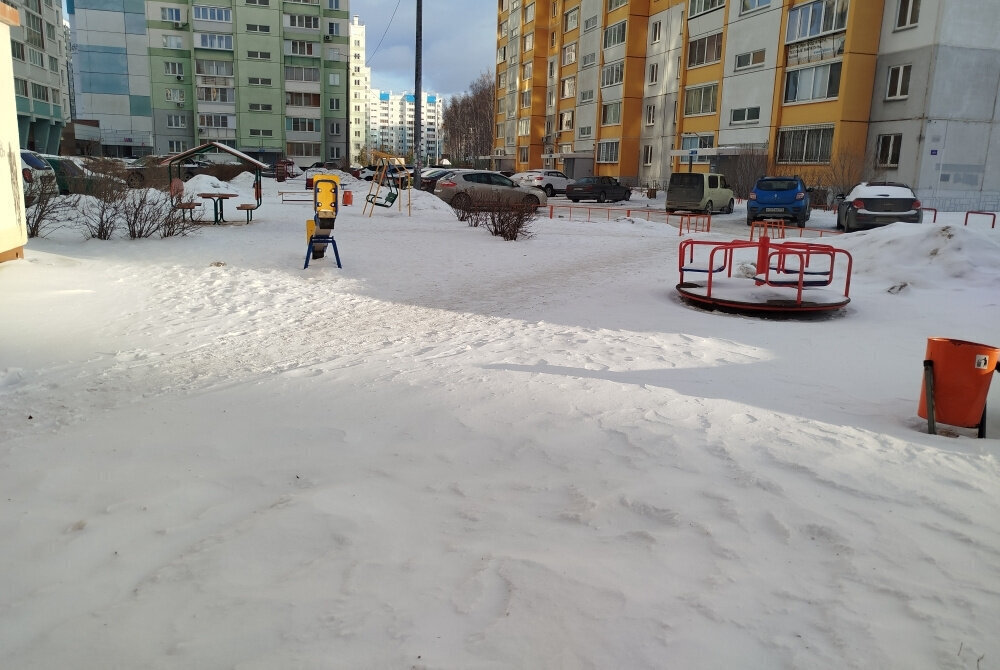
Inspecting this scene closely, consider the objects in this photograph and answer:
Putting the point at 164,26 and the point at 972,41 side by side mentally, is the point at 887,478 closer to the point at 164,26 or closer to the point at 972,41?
the point at 972,41

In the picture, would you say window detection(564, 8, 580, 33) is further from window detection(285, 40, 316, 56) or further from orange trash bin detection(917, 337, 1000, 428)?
orange trash bin detection(917, 337, 1000, 428)

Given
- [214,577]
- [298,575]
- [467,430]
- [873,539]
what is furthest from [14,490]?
[873,539]

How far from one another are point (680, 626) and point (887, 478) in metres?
2.13

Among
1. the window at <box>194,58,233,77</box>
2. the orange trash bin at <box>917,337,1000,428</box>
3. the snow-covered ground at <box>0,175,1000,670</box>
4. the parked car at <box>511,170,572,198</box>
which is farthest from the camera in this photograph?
the window at <box>194,58,233,77</box>

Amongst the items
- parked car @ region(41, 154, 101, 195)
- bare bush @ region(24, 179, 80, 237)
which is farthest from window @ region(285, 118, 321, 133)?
bare bush @ region(24, 179, 80, 237)

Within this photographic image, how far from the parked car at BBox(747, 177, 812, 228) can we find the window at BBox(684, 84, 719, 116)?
1917cm

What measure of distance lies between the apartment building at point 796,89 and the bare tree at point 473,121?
108 feet

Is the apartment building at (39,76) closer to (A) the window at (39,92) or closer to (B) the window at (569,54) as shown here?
(A) the window at (39,92)

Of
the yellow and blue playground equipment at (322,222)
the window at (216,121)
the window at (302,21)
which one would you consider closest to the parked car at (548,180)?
the yellow and blue playground equipment at (322,222)

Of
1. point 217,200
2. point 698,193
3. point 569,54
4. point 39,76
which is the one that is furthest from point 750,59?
point 39,76

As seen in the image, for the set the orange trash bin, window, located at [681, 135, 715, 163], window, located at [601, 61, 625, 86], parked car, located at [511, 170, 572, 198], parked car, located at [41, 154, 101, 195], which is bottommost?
the orange trash bin

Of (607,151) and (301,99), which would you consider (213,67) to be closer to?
(301,99)

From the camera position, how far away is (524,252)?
49.7 feet

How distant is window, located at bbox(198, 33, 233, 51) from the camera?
231ft
